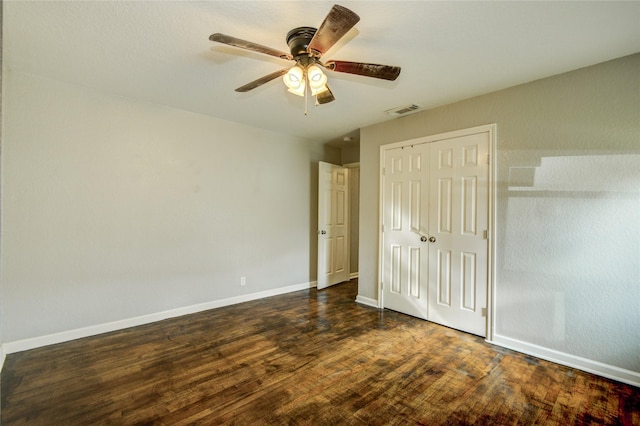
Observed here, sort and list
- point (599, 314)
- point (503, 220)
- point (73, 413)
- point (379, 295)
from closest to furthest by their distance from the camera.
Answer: point (73, 413) < point (599, 314) < point (503, 220) < point (379, 295)

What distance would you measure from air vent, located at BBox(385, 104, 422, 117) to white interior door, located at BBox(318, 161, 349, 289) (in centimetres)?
154

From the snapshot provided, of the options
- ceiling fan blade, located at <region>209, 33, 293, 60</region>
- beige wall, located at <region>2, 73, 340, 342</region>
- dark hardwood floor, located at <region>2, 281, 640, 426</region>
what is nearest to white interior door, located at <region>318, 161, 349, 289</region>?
beige wall, located at <region>2, 73, 340, 342</region>

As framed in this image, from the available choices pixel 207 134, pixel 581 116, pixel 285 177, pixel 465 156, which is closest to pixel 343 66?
pixel 465 156

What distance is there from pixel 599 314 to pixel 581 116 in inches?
67.1

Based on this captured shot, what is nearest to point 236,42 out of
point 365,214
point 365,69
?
point 365,69

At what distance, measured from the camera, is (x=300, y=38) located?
6.31ft

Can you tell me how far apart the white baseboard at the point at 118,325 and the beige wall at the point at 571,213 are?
10.5 ft

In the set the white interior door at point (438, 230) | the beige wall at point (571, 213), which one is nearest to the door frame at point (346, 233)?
the white interior door at point (438, 230)

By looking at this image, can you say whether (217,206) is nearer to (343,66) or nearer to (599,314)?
(343,66)

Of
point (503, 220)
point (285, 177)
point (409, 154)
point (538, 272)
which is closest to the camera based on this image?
point (538, 272)

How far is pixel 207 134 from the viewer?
149 inches

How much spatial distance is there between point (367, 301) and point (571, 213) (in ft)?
8.34

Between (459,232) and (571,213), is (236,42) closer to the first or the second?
(459,232)

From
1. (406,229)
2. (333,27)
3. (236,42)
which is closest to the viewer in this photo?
(333,27)
